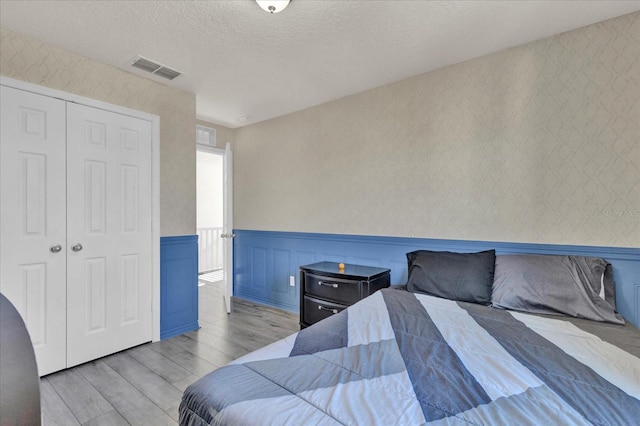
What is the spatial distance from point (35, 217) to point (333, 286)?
245cm

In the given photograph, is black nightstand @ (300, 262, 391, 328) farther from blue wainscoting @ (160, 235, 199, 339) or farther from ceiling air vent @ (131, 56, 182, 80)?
ceiling air vent @ (131, 56, 182, 80)

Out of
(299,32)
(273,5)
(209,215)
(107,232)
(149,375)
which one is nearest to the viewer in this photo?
(273,5)

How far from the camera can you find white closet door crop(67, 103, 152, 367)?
2443mm

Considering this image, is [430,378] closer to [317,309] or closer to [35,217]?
[317,309]

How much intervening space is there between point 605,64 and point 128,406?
12.9ft

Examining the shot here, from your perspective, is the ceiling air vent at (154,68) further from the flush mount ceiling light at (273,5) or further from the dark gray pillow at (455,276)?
the dark gray pillow at (455,276)

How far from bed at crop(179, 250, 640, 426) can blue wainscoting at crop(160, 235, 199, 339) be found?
2.18 m

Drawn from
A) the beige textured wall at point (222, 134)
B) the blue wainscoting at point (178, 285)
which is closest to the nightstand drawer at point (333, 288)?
the blue wainscoting at point (178, 285)

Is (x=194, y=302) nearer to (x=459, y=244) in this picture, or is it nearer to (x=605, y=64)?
(x=459, y=244)

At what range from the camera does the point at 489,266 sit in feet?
7.22

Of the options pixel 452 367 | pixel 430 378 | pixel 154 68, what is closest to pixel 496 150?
pixel 452 367

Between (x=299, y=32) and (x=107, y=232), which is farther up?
(x=299, y=32)

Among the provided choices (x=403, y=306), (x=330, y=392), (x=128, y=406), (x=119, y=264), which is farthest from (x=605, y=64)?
(x=119, y=264)

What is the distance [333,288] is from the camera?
9.25 feet
